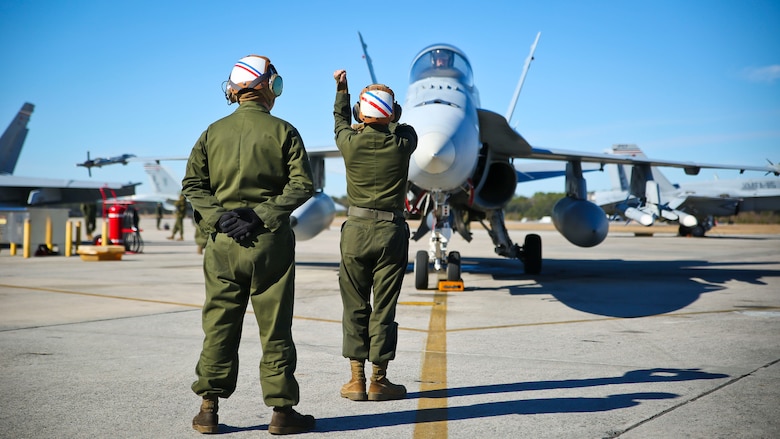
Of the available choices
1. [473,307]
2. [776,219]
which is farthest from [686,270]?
[776,219]

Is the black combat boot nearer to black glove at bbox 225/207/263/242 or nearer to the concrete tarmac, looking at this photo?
the concrete tarmac

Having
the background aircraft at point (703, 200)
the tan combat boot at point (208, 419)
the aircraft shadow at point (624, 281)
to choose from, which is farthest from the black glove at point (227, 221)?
the background aircraft at point (703, 200)

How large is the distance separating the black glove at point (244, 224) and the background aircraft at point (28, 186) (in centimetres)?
2235

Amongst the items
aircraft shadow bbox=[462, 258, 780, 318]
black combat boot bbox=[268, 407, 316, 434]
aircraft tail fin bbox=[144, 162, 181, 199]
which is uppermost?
aircraft tail fin bbox=[144, 162, 181, 199]

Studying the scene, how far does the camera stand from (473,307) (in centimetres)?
862

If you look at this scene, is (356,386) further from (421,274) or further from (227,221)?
(421,274)

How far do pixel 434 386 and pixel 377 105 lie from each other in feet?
6.54

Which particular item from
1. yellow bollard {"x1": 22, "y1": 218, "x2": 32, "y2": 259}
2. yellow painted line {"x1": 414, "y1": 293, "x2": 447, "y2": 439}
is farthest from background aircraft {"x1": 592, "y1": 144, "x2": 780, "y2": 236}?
yellow painted line {"x1": 414, "y1": 293, "x2": 447, "y2": 439}

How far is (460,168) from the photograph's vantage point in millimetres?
8375

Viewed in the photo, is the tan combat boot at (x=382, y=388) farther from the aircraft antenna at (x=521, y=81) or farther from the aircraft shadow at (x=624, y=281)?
the aircraft antenna at (x=521, y=81)

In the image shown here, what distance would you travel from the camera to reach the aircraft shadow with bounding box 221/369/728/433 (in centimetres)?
364

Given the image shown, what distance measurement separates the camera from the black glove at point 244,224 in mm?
3293

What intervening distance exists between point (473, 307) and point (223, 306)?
221 inches

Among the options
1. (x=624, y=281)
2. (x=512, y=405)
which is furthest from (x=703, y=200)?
(x=512, y=405)
